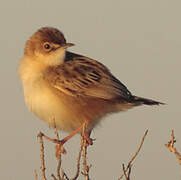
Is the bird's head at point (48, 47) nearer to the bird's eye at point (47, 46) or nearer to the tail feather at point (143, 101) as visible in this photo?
the bird's eye at point (47, 46)

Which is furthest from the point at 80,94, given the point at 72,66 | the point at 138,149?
the point at 138,149

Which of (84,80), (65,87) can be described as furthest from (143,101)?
(65,87)

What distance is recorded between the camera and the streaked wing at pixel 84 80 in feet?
24.0

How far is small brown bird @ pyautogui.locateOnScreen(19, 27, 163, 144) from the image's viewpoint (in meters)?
7.08

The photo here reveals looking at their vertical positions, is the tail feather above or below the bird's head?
below

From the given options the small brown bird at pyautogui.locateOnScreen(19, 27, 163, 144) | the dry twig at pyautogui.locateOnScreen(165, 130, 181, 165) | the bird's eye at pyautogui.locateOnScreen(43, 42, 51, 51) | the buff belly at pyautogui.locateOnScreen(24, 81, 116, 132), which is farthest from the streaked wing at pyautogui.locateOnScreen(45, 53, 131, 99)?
the dry twig at pyautogui.locateOnScreen(165, 130, 181, 165)

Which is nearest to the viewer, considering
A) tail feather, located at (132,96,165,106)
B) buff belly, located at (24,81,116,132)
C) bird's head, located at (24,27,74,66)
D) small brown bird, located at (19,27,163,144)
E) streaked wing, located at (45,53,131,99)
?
buff belly, located at (24,81,116,132)

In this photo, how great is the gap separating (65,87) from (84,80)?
47 cm

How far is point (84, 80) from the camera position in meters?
7.64

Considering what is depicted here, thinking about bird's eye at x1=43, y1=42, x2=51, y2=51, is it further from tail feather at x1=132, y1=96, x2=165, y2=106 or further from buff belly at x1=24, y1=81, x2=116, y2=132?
tail feather at x1=132, y1=96, x2=165, y2=106

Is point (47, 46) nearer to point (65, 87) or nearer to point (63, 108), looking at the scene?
point (65, 87)

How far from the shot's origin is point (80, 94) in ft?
24.7

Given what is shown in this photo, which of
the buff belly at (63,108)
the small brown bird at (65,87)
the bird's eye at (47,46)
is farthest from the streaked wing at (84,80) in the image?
the bird's eye at (47,46)

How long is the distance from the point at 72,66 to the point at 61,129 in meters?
1.13
